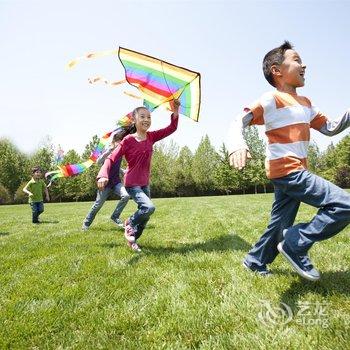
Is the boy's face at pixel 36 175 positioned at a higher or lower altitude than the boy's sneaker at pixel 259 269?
lower

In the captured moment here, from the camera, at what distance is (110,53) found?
6.62 metres

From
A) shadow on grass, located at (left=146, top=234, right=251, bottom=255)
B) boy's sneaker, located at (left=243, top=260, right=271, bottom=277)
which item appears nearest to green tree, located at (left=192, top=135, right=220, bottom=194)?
shadow on grass, located at (left=146, top=234, right=251, bottom=255)

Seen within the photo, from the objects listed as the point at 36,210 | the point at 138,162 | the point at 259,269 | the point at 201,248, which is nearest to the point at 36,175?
the point at 36,210

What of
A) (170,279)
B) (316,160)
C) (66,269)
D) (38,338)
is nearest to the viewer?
(38,338)

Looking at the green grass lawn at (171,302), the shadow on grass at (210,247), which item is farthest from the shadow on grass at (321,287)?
the shadow on grass at (210,247)

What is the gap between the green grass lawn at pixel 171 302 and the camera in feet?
9.11

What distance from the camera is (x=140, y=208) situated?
6.46 meters

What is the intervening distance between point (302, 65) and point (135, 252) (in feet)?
12.5

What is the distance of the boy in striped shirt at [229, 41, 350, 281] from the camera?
3.48 meters

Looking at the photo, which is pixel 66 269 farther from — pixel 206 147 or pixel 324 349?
pixel 206 147

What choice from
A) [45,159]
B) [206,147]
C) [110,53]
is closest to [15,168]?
[45,159]

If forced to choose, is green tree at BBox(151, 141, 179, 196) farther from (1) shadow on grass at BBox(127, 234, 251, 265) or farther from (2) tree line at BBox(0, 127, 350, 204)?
(1) shadow on grass at BBox(127, 234, 251, 265)

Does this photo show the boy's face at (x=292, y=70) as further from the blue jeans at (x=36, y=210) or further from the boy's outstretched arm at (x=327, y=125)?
the blue jeans at (x=36, y=210)

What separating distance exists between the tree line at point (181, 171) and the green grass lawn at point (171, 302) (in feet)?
189
